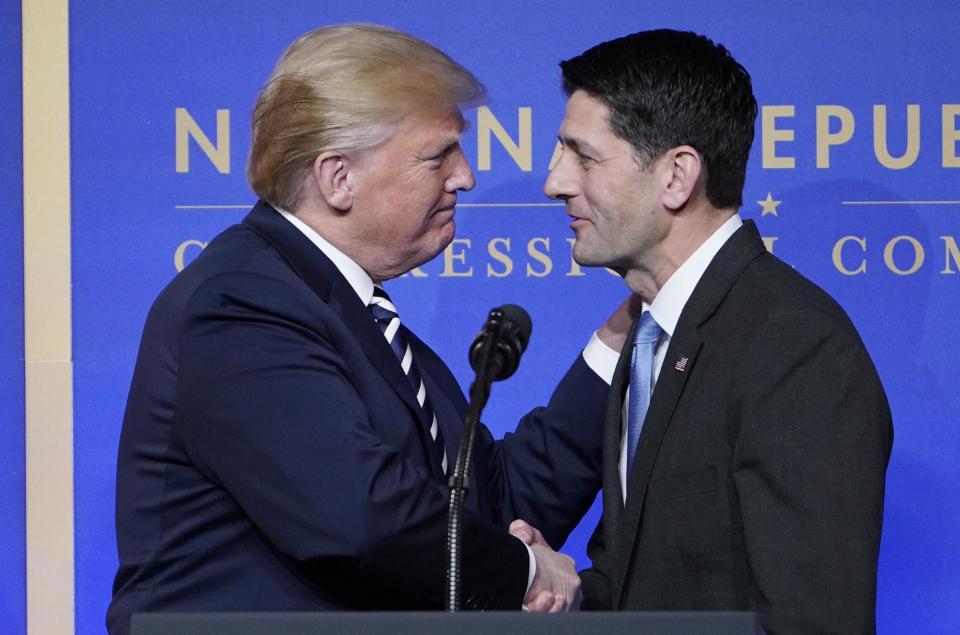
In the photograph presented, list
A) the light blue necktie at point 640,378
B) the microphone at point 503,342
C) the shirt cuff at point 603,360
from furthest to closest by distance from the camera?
1. the shirt cuff at point 603,360
2. the light blue necktie at point 640,378
3. the microphone at point 503,342

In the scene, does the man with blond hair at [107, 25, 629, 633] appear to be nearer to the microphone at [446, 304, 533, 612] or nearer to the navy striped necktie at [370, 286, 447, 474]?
the navy striped necktie at [370, 286, 447, 474]

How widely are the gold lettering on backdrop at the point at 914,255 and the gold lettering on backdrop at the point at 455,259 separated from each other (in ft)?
2.85

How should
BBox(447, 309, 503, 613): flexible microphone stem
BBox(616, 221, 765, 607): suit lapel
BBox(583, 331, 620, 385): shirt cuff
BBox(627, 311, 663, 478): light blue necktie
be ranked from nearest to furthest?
1. BBox(447, 309, 503, 613): flexible microphone stem
2. BBox(616, 221, 765, 607): suit lapel
3. BBox(627, 311, 663, 478): light blue necktie
4. BBox(583, 331, 620, 385): shirt cuff

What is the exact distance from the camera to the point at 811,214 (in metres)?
2.79

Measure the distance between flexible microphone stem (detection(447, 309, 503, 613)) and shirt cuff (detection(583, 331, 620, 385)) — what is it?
77 centimetres

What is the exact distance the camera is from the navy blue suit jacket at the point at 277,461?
1.64 meters

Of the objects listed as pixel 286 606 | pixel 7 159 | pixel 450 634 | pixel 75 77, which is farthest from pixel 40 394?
Result: pixel 450 634

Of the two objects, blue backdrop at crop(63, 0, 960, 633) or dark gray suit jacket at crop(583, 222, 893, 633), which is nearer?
dark gray suit jacket at crop(583, 222, 893, 633)

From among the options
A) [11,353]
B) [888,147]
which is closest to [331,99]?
[11,353]

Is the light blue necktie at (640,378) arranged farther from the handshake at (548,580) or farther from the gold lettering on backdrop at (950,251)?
the gold lettering on backdrop at (950,251)

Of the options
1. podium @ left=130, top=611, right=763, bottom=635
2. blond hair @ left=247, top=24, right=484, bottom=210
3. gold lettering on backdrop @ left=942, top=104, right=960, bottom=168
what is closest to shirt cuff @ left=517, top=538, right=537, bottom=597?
blond hair @ left=247, top=24, right=484, bottom=210

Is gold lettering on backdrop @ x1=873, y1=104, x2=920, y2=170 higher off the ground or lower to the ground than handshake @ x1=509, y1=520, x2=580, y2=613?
higher

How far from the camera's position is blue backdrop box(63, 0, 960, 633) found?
2.80 meters

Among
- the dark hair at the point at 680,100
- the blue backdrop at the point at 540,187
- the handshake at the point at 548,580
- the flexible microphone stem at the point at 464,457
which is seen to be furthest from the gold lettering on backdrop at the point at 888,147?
the flexible microphone stem at the point at 464,457
